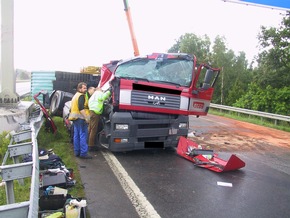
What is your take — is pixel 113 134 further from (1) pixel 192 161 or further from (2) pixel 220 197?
(2) pixel 220 197

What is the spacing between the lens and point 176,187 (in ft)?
15.8

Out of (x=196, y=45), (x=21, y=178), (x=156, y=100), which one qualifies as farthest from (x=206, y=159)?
(x=196, y=45)

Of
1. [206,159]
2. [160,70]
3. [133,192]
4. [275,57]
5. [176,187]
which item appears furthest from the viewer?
[275,57]

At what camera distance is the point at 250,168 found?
20.6ft

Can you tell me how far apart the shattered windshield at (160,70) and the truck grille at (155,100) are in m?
0.41

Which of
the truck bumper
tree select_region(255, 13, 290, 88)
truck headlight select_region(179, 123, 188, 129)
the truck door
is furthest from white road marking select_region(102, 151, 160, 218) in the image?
tree select_region(255, 13, 290, 88)

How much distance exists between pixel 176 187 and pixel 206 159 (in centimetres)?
170

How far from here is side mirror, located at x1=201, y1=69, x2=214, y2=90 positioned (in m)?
6.80

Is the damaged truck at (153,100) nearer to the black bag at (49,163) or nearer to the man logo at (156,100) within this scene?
the man logo at (156,100)

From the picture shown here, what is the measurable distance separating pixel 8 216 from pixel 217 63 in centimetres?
3987

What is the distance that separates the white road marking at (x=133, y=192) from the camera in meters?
3.78

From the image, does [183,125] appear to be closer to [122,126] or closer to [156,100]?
[156,100]

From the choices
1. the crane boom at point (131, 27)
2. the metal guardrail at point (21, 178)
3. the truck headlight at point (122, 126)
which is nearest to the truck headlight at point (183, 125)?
the truck headlight at point (122, 126)

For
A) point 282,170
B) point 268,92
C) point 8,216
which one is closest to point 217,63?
point 268,92
